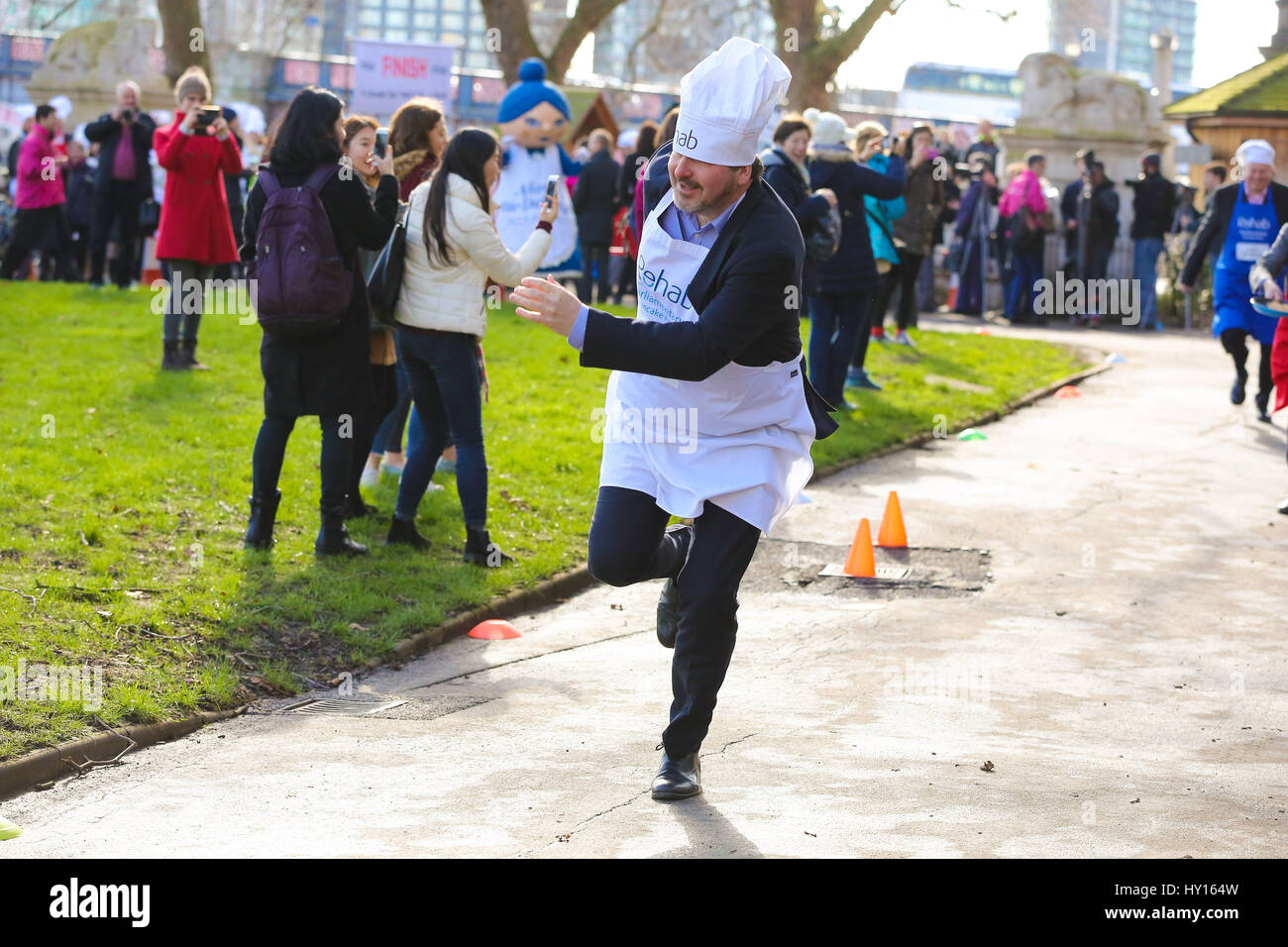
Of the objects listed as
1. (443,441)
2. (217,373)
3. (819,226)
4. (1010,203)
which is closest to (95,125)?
(217,373)

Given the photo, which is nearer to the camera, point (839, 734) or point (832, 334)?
point (839, 734)

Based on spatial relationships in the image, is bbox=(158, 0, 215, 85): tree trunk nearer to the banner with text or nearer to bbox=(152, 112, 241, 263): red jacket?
the banner with text

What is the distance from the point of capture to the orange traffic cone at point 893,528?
8.88 meters

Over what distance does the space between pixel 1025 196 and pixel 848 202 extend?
9816 millimetres

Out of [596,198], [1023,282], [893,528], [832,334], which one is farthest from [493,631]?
[1023,282]

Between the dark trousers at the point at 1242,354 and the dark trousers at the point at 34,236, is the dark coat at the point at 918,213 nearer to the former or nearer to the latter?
the dark trousers at the point at 1242,354

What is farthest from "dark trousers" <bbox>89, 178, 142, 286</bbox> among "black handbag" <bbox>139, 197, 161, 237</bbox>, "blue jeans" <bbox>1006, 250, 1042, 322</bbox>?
"blue jeans" <bbox>1006, 250, 1042, 322</bbox>

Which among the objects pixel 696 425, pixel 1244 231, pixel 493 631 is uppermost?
pixel 1244 231

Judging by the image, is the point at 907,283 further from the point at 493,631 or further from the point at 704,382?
the point at 704,382

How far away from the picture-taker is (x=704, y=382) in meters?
4.77

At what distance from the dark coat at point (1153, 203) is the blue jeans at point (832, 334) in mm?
10640

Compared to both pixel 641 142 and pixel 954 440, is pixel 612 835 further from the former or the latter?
pixel 641 142

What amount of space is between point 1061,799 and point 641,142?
12.2 metres

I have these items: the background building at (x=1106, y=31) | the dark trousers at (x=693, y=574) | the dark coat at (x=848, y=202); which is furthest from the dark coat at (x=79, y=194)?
the background building at (x=1106, y=31)
